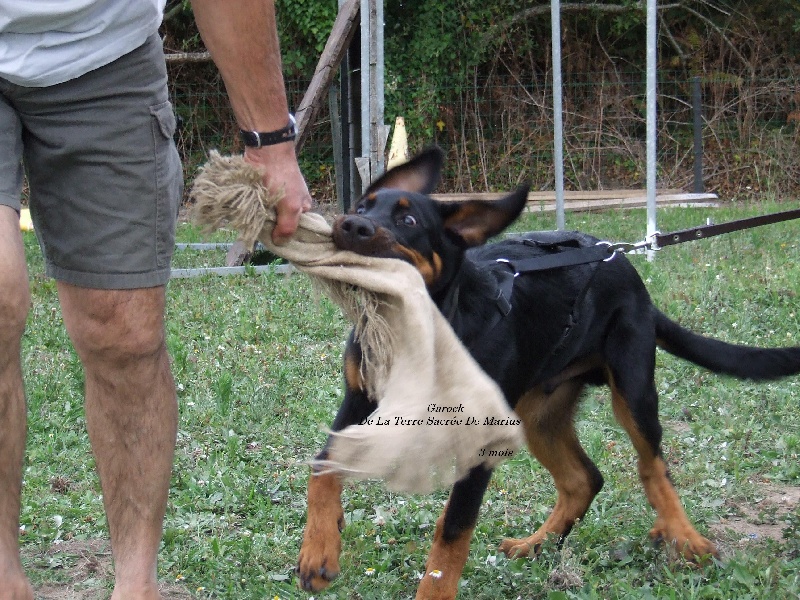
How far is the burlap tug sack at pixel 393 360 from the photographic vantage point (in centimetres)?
241

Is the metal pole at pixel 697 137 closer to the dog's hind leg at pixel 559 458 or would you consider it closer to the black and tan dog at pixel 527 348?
the black and tan dog at pixel 527 348

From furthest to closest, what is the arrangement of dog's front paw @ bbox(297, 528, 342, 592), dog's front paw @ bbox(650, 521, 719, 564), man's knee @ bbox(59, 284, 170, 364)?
dog's front paw @ bbox(650, 521, 719, 564)
dog's front paw @ bbox(297, 528, 342, 592)
man's knee @ bbox(59, 284, 170, 364)

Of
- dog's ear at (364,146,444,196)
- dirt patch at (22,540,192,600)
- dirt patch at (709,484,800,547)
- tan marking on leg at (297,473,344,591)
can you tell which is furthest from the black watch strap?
dirt patch at (709,484,800,547)

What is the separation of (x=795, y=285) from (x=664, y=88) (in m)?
10.8

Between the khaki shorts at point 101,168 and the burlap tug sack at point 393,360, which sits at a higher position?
the khaki shorts at point 101,168

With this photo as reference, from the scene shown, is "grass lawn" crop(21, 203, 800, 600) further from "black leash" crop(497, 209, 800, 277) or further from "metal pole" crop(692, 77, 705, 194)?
"metal pole" crop(692, 77, 705, 194)

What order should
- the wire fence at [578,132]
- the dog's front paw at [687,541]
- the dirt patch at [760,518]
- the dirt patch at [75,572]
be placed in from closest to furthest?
the dirt patch at [75,572], the dog's front paw at [687,541], the dirt patch at [760,518], the wire fence at [578,132]

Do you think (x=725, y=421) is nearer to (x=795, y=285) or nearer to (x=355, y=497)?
(x=355, y=497)

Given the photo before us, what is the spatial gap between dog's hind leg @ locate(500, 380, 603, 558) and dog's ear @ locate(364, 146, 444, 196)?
898mm

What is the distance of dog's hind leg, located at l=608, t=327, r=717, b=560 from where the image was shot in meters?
3.52

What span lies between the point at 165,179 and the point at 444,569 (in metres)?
1.42

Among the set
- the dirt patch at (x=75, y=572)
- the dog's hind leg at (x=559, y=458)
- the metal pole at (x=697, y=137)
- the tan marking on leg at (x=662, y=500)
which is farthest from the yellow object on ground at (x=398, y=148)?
the metal pole at (x=697, y=137)

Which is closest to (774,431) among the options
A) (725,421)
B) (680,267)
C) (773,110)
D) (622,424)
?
(725,421)

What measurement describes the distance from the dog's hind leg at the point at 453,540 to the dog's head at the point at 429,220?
62 centimetres
